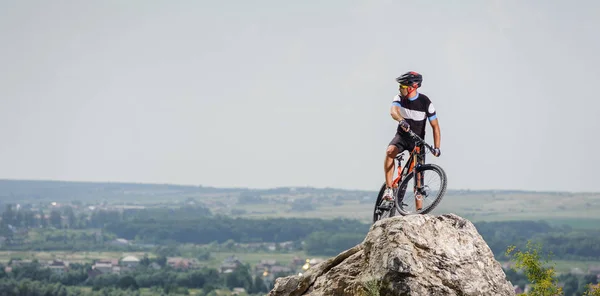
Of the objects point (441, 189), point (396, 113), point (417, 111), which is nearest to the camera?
point (441, 189)

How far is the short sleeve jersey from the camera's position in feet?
76.4

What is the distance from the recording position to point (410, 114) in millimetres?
Result: 23297

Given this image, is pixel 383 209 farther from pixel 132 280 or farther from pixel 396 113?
pixel 132 280

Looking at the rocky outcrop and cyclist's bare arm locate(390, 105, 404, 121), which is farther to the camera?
cyclist's bare arm locate(390, 105, 404, 121)

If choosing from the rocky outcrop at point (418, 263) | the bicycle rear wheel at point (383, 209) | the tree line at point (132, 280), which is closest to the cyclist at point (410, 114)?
the bicycle rear wheel at point (383, 209)

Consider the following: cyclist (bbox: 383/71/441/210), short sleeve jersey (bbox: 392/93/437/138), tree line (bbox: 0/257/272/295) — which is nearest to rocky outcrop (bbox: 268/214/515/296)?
cyclist (bbox: 383/71/441/210)

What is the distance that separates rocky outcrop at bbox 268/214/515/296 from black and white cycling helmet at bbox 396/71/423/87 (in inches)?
119

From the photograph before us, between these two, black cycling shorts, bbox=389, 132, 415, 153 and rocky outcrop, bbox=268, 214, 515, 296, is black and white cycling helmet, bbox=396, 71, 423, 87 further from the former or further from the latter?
rocky outcrop, bbox=268, 214, 515, 296

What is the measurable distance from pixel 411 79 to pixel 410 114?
0.74m

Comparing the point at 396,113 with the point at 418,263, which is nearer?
the point at 418,263

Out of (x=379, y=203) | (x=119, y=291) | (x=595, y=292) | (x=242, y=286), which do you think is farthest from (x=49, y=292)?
(x=379, y=203)

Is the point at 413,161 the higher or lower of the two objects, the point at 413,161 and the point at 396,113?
the lower

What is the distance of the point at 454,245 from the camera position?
2141 cm

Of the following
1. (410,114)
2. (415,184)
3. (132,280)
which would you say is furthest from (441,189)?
(132,280)
